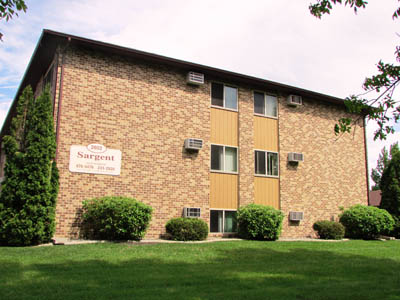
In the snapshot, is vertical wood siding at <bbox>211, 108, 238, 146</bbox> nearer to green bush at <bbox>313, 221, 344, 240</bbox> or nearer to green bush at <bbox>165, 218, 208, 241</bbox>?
green bush at <bbox>165, 218, 208, 241</bbox>

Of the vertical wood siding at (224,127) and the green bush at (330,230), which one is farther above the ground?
the vertical wood siding at (224,127)

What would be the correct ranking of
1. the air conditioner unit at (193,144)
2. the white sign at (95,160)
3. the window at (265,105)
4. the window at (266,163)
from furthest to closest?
the window at (265,105), the window at (266,163), the air conditioner unit at (193,144), the white sign at (95,160)

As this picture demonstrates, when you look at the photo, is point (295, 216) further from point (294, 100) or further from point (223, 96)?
point (223, 96)

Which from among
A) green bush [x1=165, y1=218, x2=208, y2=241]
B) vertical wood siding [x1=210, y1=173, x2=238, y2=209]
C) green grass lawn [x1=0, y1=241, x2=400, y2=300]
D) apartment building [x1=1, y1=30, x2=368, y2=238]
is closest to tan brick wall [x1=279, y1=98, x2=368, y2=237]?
apartment building [x1=1, y1=30, x2=368, y2=238]

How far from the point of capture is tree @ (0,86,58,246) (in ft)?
37.7

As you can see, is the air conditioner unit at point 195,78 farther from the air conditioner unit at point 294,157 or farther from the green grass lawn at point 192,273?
the green grass lawn at point 192,273

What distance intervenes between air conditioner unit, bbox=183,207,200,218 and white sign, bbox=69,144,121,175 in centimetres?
283

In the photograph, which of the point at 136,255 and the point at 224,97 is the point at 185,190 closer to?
the point at 224,97

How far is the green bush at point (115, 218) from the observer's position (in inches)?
494

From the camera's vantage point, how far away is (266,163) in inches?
695

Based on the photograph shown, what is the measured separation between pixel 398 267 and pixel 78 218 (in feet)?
30.3

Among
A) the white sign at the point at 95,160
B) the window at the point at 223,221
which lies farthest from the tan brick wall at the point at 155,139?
the window at the point at 223,221

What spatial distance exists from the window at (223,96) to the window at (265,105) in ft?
3.84

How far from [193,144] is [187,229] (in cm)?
329
